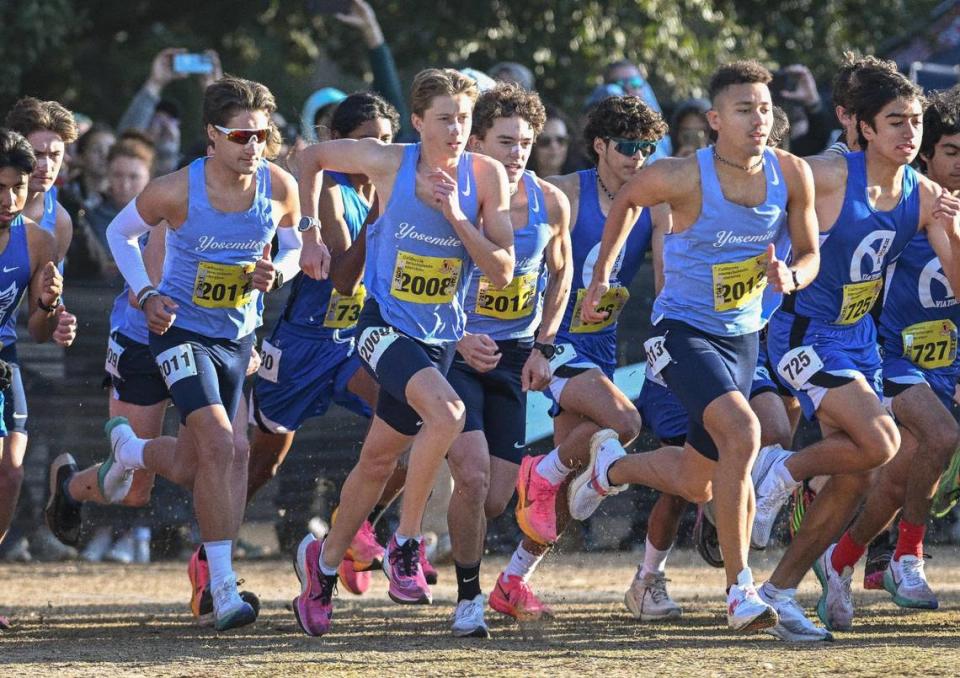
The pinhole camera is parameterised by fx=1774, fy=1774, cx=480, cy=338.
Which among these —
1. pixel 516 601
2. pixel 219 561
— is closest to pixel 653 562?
pixel 516 601

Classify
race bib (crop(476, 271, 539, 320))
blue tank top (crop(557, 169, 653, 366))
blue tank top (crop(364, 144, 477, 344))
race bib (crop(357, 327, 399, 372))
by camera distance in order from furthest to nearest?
blue tank top (crop(557, 169, 653, 366)) < race bib (crop(476, 271, 539, 320)) < blue tank top (crop(364, 144, 477, 344)) < race bib (crop(357, 327, 399, 372))

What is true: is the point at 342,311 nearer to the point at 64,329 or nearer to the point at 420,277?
the point at 64,329

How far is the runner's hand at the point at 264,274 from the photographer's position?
7188 mm

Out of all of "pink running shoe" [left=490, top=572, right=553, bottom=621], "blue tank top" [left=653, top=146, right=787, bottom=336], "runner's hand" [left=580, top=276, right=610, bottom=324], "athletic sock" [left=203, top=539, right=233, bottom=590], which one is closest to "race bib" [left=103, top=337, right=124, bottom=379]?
"athletic sock" [left=203, top=539, right=233, bottom=590]

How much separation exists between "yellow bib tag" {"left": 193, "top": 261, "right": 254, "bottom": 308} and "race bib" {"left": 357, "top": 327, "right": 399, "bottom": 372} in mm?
720

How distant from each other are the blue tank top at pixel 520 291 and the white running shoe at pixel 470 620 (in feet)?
3.83

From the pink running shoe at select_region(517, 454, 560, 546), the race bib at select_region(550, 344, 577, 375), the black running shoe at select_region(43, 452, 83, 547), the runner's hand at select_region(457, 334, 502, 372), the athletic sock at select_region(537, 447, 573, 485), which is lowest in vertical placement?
the black running shoe at select_region(43, 452, 83, 547)

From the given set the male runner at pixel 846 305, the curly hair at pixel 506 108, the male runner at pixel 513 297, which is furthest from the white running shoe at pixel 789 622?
the curly hair at pixel 506 108

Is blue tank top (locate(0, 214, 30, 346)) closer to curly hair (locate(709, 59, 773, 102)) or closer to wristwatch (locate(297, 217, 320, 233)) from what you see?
wristwatch (locate(297, 217, 320, 233))

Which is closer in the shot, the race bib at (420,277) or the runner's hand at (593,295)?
the race bib at (420,277)

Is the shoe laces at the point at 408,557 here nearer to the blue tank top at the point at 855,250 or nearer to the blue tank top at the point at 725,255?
the blue tank top at the point at 725,255

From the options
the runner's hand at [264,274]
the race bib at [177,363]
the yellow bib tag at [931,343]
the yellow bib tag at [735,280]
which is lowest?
the race bib at [177,363]

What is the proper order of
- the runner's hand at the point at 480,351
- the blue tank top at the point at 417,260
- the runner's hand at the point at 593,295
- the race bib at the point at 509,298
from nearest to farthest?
1. the blue tank top at the point at 417,260
2. the runner's hand at the point at 480,351
3. the runner's hand at the point at 593,295
4. the race bib at the point at 509,298

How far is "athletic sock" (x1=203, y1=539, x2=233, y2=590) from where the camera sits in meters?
7.15
